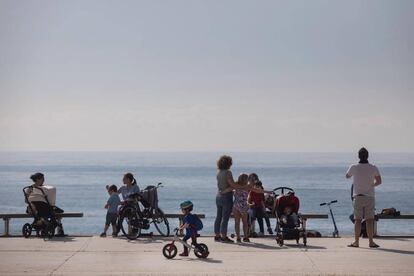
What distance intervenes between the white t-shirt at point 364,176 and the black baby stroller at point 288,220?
1339mm

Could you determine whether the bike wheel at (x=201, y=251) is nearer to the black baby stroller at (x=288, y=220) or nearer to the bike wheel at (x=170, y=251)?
the bike wheel at (x=170, y=251)

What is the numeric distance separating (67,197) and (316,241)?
4122 inches

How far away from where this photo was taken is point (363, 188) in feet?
50.1

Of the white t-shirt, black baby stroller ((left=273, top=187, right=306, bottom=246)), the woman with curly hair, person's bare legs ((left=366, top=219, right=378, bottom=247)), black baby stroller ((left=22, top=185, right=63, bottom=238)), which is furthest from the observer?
black baby stroller ((left=22, top=185, right=63, bottom=238))

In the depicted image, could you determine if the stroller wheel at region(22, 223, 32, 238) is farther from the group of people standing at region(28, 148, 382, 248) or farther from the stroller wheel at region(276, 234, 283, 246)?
the stroller wheel at region(276, 234, 283, 246)

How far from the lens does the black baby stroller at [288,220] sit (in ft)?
51.8

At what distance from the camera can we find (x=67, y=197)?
118750 millimetres

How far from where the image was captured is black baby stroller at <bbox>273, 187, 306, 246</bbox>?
51.8 feet

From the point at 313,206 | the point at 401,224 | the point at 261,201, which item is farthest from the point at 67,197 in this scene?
the point at 261,201

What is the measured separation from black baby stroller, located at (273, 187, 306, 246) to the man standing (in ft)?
3.64

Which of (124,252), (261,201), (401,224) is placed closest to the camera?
(124,252)

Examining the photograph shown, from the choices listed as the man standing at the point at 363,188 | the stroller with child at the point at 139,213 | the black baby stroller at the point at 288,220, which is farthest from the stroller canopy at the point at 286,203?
the stroller with child at the point at 139,213

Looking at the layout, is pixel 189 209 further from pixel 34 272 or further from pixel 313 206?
pixel 313 206

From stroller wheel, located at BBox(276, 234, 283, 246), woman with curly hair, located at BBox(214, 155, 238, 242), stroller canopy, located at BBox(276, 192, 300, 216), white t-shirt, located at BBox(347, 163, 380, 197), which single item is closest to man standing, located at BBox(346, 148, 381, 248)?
white t-shirt, located at BBox(347, 163, 380, 197)
